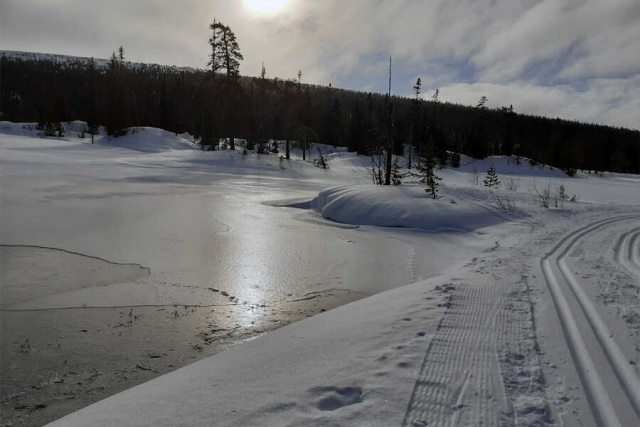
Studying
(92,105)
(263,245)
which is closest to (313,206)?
(263,245)

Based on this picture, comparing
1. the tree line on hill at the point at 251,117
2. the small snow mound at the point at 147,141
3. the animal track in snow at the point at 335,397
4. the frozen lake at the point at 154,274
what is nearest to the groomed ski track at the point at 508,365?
the animal track in snow at the point at 335,397

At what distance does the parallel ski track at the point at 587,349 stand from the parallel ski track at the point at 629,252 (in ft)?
3.16

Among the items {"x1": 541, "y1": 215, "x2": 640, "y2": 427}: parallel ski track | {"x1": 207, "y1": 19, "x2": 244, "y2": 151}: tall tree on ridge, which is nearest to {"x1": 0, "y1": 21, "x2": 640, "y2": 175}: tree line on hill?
{"x1": 207, "y1": 19, "x2": 244, "y2": 151}: tall tree on ridge

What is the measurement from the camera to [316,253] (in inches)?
296

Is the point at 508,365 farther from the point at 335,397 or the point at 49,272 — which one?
the point at 49,272

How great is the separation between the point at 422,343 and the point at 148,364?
8.22 ft

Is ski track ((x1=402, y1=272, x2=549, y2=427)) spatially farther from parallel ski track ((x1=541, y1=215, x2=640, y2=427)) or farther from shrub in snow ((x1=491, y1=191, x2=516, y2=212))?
shrub in snow ((x1=491, y1=191, x2=516, y2=212))

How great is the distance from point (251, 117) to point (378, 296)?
42159 millimetres

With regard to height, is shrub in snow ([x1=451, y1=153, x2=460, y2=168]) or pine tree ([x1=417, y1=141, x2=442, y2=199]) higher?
shrub in snow ([x1=451, y1=153, x2=460, y2=168])

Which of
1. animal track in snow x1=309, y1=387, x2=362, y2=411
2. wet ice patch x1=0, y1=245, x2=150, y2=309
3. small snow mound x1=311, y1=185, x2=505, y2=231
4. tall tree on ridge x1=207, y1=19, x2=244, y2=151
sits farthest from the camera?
tall tree on ridge x1=207, y1=19, x2=244, y2=151

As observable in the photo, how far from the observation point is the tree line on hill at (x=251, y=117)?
4009cm

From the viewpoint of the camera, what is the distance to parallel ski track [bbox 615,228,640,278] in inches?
248

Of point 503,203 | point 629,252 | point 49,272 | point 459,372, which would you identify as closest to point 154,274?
point 49,272

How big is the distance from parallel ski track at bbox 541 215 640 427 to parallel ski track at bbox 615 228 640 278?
37.9 inches
